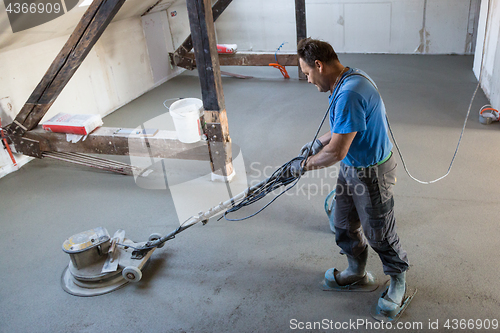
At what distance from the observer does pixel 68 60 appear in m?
3.75

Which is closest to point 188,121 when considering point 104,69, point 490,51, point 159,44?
point 104,69

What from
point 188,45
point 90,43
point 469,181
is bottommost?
point 469,181

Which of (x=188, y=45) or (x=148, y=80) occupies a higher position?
(x=188, y=45)

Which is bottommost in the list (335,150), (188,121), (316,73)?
(188,121)

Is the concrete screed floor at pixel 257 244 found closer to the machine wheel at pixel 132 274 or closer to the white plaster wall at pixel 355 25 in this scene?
the machine wheel at pixel 132 274

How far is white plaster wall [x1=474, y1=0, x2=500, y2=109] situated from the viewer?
192 inches

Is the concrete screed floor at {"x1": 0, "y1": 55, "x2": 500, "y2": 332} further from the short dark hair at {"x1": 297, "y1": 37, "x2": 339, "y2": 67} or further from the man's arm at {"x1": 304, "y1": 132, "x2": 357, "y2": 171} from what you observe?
the short dark hair at {"x1": 297, "y1": 37, "x2": 339, "y2": 67}

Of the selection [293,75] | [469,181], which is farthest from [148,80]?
[469,181]

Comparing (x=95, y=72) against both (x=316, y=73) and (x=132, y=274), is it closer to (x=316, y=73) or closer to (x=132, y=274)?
(x=132, y=274)

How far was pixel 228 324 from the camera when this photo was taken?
237cm

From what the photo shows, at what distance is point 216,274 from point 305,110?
3.32 metres

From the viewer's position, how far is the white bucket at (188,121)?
366 centimetres

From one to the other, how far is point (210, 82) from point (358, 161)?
72.7 inches

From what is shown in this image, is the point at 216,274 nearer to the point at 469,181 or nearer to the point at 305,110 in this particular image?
the point at 469,181
